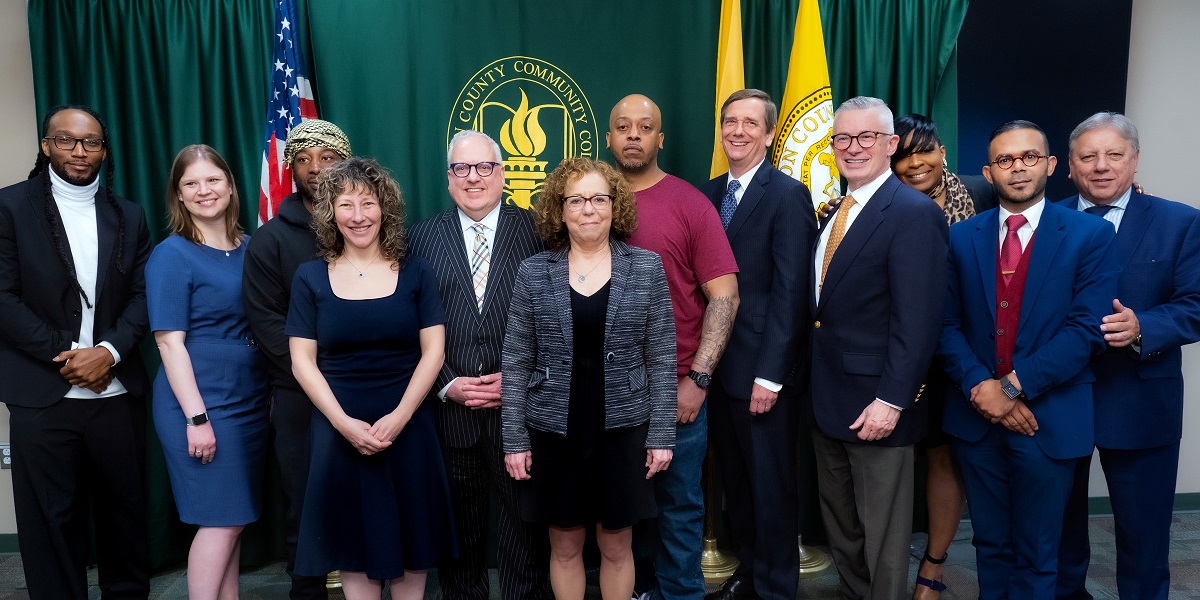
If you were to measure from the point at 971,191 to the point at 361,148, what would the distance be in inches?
109

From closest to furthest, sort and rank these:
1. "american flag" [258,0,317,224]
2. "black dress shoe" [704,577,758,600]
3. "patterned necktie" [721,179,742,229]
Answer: "patterned necktie" [721,179,742,229] < "black dress shoe" [704,577,758,600] < "american flag" [258,0,317,224]

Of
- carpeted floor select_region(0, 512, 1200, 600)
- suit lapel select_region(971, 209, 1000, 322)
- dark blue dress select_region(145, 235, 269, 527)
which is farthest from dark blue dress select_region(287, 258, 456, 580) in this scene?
suit lapel select_region(971, 209, 1000, 322)

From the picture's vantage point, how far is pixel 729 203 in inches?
111

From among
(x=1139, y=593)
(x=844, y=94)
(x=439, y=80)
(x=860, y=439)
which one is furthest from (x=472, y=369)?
(x=1139, y=593)

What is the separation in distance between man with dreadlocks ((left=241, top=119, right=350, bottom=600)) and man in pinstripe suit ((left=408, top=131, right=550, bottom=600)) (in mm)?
413

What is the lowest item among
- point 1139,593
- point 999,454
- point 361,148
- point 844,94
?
point 1139,593

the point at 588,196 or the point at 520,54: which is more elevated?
the point at 520,54

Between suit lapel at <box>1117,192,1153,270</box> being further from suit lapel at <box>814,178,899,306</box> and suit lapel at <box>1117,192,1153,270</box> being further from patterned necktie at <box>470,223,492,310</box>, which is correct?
patterned necktie at <box>470,223,492,310</box>

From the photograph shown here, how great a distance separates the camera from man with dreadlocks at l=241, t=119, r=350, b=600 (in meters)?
2.52

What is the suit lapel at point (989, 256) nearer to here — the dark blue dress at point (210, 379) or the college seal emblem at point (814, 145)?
the college seal emblem at point (814, 145)

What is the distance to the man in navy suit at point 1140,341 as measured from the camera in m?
2.44

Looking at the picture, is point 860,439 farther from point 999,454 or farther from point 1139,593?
point 1139,593

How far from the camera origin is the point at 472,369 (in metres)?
2.48

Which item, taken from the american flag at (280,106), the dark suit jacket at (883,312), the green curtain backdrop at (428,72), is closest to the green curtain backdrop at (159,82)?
the green curtain backdrop at (428,72)
